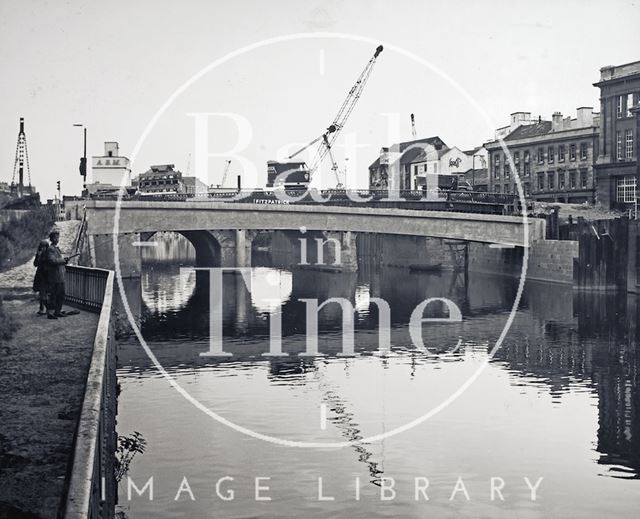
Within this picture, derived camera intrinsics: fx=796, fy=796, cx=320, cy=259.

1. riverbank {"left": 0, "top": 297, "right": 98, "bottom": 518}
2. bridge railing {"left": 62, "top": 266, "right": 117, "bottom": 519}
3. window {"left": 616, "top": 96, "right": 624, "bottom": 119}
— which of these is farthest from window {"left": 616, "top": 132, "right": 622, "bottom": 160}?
riverbank {"left": 0, "top": 297, "right": 98, "bottom": 518}

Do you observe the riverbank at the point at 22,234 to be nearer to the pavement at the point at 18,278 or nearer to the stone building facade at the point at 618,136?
the pavement at the point at 18,278

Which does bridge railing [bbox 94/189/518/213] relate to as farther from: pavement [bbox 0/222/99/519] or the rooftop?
pavement [bbox 0/222/99/519]

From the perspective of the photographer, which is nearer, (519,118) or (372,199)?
(372,199)

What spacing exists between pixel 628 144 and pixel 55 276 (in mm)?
66329

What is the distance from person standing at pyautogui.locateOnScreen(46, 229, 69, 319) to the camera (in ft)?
81.9

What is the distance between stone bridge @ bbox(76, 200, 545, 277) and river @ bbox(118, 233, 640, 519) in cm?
1420

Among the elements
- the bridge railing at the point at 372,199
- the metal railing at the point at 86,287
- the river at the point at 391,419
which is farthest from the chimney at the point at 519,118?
the metal railing at the point at 86,287

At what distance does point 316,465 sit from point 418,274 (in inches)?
2659

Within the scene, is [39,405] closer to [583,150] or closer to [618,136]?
[618,136]

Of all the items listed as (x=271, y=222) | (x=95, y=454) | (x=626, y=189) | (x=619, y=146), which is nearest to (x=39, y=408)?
(x=95, y=454)

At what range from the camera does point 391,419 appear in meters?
23.1

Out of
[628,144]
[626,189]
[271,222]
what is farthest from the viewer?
[626,189]

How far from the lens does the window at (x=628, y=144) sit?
77438 millimetres

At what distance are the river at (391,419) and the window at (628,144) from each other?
35.3 metres
